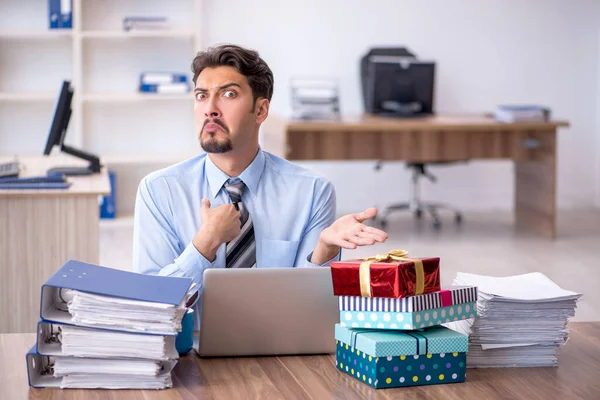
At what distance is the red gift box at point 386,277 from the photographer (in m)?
1.67

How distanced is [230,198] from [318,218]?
25cm

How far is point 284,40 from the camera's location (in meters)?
7.42

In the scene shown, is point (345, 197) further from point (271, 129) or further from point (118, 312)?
point (118, 312)

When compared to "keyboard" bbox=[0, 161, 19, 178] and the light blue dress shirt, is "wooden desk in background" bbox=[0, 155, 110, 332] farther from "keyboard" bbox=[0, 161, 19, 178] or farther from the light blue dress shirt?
the light blue dress shirt

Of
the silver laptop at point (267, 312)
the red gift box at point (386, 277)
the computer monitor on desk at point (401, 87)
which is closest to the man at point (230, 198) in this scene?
the silver laptop at point (267, 312)

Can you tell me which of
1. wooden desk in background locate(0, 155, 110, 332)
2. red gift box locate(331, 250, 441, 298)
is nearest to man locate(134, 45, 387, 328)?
red gift box locate(331, 250, 441, 298)

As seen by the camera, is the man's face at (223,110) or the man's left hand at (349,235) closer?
the man's left hand at (349,235)

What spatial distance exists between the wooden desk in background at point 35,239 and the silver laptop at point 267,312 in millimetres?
2006

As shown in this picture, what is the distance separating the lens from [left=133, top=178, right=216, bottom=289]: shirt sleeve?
210 cm

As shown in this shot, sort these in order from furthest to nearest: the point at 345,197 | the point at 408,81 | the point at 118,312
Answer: the point at 345,197 < the point at 408,81 < the point at 118,312

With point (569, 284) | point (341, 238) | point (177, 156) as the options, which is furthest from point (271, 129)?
point (341, 238)

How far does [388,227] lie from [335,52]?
5.08 feet

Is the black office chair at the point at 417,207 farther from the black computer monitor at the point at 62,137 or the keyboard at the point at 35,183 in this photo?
the keyboard at the point at 35,183

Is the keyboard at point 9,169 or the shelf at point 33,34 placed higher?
the shelf at point 33,34
